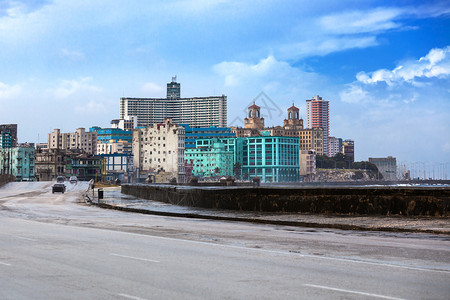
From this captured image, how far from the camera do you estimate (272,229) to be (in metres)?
23.1

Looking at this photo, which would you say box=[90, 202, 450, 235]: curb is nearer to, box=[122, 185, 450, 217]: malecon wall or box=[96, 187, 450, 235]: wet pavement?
box=[96, 187, 450, 235]: wet pavement

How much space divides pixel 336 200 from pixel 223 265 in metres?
16.8

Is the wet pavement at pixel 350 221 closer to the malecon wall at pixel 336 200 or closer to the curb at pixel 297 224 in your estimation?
the curb at pixel 297 224

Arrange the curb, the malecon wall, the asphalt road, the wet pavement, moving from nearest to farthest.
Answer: the asphalt road < the curb < the wet pavement < the malecon wall

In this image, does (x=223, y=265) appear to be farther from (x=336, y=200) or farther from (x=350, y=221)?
(x=336, y=200)

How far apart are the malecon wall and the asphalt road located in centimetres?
574

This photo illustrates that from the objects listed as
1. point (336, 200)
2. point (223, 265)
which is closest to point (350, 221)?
point (336, 200)

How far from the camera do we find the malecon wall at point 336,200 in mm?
25297

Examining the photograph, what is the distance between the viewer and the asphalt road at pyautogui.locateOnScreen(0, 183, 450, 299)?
9.52m

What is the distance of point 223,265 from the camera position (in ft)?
41.5

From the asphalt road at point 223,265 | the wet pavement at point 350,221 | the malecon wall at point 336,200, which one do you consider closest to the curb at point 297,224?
the wet pavement at point 350,221

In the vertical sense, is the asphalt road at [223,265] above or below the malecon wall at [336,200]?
below

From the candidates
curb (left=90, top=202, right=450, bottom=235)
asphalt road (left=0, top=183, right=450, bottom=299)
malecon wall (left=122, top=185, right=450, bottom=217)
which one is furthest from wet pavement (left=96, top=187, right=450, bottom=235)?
asphalt road (left=0, top=183, right=450, bottom=299)

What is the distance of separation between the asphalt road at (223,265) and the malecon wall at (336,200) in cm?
574
